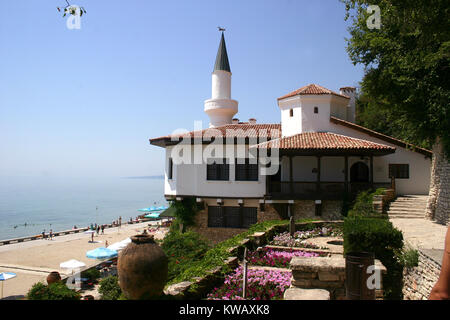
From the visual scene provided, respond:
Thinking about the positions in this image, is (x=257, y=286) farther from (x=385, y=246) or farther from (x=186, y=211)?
(x=186, y=211)

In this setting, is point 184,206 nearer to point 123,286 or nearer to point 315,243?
point 315,243

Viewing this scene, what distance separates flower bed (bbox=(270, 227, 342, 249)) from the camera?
37.1 feet

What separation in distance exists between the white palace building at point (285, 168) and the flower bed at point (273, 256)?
25.7 ft

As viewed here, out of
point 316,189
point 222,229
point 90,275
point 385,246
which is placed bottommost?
point 90,275

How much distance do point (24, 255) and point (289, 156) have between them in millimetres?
26951

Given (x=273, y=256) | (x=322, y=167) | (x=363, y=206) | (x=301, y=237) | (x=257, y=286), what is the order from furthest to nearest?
1. (x=322, y=167)
2. (x=363, y=206)
3. (x=301, y=237)
4. (x=273, y=256)
5. (x=257, y=286)

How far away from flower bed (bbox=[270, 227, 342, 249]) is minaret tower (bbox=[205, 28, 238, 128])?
547 inches

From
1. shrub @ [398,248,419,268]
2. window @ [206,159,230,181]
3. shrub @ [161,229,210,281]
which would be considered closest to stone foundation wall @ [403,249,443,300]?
shrub @ [398,248,419,268]

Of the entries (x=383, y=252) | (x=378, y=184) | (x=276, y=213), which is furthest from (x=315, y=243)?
(x=378, y=184)

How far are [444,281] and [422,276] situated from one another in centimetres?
544

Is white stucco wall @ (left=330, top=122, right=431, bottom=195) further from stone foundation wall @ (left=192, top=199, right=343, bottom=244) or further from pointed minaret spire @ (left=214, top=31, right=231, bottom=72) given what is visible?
pointed minaret spire @ (left=214, top=31, right=231, bottom=72)

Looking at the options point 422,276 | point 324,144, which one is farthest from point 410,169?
point 422,276

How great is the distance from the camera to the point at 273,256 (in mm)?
9477
